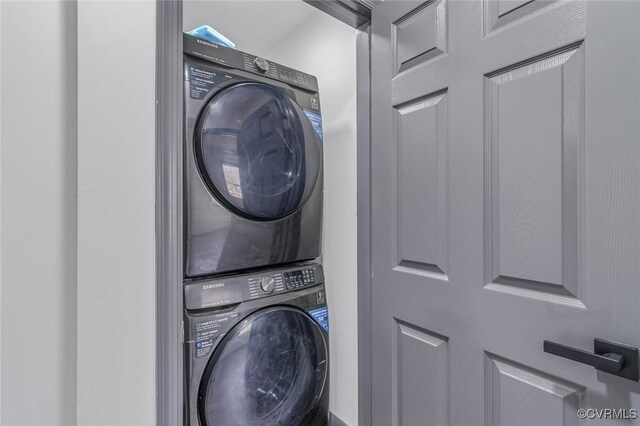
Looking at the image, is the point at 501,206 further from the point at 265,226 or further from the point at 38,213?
the point at 38,213

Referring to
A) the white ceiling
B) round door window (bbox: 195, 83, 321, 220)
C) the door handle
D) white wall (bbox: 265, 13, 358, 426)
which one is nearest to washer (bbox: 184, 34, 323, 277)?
round door window (bbox: 195, 83, 321, 220)

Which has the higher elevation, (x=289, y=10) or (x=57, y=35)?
(x=289, y=10)

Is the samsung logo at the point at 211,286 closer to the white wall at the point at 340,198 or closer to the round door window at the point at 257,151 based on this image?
the round door window at the point at 257,151

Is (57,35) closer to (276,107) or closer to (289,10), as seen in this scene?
(276,107)

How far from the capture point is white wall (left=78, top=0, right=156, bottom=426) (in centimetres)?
54

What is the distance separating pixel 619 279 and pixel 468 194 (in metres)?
0.37

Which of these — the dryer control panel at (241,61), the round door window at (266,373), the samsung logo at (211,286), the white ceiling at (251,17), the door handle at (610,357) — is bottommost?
the round door window at (266,373)

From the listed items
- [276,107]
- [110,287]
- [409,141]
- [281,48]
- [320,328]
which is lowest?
[320,328]

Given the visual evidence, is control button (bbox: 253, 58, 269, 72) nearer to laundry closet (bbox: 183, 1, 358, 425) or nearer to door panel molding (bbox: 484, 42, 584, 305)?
laundry closet (bbox: 183, 1, 358, 425)

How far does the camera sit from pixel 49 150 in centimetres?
53

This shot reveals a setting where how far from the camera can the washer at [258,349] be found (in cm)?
99

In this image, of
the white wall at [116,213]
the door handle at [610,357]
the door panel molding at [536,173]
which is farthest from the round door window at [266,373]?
the door handle at [610,357]

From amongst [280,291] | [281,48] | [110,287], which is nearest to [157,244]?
[110,287]

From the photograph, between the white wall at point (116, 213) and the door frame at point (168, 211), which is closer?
the white wall at point (116, 213)
